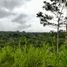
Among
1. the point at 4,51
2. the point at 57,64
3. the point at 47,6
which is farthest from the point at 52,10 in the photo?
the point at 57,64

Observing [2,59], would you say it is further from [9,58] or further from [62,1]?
[62,1]

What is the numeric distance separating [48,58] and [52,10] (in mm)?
11582

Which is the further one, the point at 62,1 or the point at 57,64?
the point at 62,1

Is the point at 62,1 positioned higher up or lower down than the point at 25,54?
higher up

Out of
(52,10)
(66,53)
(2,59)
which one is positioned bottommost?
(2,59)

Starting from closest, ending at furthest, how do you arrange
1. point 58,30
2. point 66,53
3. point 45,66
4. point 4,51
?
1. point 66,53
2. point 45,66
3. point 4,51
4. point 58,30

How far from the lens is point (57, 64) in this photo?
1150 cm

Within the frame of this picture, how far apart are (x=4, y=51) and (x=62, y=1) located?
26.6ft

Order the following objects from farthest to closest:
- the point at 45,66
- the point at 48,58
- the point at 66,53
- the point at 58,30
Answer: the point at 58,30 < the point at 45,66 < the point at 48,58 < the point at 66,53

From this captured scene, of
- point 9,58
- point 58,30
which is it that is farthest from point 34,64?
point 58,30

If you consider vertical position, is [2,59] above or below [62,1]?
below

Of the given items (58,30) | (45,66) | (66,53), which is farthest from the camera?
(58,30)

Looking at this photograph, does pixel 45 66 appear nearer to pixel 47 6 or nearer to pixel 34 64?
pixel 34 64

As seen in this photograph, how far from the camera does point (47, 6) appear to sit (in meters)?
24.3
